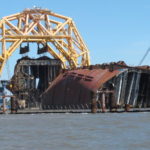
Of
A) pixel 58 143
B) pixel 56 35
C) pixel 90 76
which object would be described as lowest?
pixel 58 143

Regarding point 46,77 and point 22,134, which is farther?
point 46,77

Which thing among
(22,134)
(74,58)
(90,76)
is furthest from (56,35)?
(22,134)

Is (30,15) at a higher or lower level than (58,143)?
higher

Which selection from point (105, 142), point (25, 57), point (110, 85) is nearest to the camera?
point (105, 142)

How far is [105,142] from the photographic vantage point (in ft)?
158

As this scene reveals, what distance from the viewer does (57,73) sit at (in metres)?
167

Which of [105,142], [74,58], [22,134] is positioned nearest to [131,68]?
[74,58]

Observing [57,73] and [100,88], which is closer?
[100,88]

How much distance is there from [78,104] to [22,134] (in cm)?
8691

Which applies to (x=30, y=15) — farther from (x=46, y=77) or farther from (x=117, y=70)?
(x=117, y=70)

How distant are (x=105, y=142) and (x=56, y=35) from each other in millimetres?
121515

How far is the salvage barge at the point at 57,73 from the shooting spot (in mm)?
143125

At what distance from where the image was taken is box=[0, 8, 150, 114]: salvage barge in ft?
470

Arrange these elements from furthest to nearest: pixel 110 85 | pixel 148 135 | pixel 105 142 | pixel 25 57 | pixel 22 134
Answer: pixel 25 57 < pixel 110 85 < pixel 22 134 < pixel 148 135 < pixel 105 142
